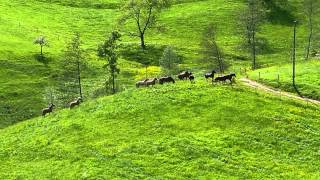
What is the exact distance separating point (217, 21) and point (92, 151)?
339ft

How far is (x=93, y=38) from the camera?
142000 mm

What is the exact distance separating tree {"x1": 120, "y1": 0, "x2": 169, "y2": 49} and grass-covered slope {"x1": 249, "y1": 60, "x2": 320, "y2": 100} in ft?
186

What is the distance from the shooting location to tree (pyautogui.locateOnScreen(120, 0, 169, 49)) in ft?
467

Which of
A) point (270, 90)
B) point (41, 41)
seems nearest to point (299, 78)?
point (270, 90)

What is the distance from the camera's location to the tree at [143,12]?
142 m

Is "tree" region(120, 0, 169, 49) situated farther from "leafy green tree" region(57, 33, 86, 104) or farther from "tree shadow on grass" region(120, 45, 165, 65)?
"leafy green tree" region(57, 33, 86, 104)

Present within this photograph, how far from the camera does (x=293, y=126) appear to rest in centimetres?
6078

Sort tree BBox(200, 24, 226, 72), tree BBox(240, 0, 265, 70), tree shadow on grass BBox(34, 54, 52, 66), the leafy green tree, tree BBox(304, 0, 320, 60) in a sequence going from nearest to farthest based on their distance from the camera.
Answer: the leafy green tree, tree shadow on grass BBox(34, 54, 52, 66), tree BBox(200, 24, 226, 72), tree BBox(240, 0, 265, 70), tree BBox(304, 0, 320, 60)

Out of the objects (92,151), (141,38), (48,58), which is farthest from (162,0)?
(92,151)

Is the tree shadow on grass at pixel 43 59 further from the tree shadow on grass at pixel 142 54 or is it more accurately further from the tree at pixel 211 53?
the tree at pixel 211 53

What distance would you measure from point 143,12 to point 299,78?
7211 cm

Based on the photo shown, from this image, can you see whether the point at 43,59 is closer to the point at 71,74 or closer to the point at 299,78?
the point at 71,74

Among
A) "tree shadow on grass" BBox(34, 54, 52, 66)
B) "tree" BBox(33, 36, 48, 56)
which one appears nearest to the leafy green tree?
"tree shadow on grass" BBox(34, 54, 52, 66)

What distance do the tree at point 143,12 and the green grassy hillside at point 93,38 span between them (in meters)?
3.07
